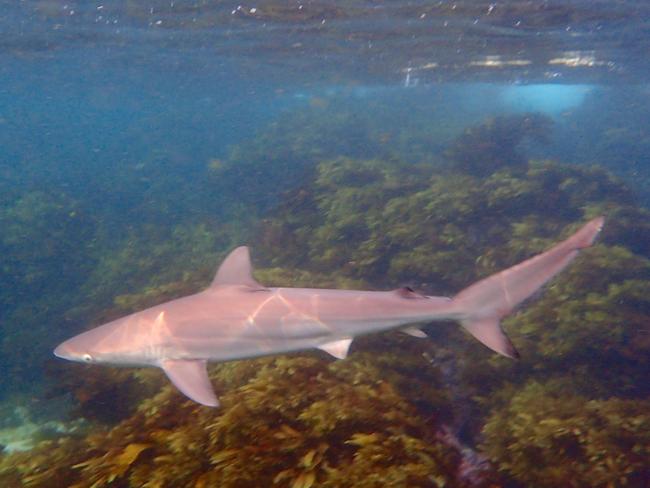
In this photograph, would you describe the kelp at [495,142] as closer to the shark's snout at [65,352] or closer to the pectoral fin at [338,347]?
the pectoral fin at [338,347]

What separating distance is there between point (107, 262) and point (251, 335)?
17494 millimetres

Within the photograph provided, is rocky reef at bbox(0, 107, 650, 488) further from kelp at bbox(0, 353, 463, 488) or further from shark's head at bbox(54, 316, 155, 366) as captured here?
shark's head at bbox(54, 316, 155, 366)

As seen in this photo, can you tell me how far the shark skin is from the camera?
5.05 metres

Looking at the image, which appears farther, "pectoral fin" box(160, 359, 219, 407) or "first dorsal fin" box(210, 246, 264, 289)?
"first dorsal fin" box(210, 246, 264, 289)

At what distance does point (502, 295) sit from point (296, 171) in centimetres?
2118

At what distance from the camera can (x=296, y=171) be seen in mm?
25422

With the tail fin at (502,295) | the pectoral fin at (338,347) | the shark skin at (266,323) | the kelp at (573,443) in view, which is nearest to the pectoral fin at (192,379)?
the shark skin at (266,323)

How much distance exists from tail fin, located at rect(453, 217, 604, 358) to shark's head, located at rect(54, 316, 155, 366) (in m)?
3.64

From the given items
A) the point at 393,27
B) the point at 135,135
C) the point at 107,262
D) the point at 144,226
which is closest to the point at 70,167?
the point at 135,135

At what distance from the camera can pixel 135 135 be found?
5362cm

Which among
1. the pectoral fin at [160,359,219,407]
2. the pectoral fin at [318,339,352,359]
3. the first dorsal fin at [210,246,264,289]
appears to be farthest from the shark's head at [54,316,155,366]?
the pectoral fin at [318,339,352,359]

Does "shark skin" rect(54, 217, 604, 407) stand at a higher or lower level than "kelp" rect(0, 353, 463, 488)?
higher

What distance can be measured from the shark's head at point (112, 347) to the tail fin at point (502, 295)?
3.64 m

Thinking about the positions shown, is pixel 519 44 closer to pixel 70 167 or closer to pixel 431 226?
pixel 431 226
